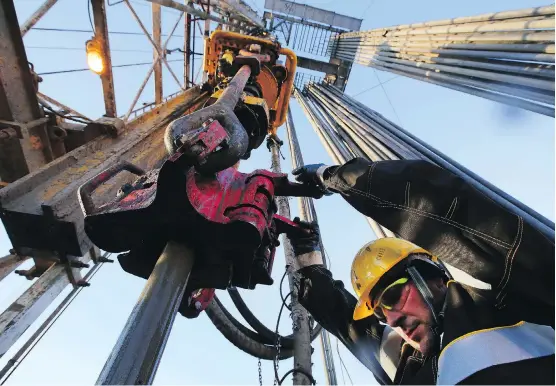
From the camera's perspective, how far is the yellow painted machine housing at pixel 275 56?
5320mm

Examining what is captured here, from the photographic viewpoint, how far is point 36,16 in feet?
10.9

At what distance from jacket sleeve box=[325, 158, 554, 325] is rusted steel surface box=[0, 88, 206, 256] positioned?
1975 millimetres

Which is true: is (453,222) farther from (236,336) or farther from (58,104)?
(58,104)

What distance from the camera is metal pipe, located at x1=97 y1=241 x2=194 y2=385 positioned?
115cm

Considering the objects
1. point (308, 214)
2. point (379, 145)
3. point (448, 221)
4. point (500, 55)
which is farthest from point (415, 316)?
point (500, 55)

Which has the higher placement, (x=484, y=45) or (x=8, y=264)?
(x=484, y=45)

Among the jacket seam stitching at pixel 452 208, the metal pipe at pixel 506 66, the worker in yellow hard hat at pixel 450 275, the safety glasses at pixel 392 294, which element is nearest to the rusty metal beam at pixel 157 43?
the worker in yellow hard hat at pixel 450 275

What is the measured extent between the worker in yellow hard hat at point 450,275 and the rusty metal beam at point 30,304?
202 cm

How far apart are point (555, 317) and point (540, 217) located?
1043 mm

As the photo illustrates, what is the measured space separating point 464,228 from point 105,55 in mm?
4135

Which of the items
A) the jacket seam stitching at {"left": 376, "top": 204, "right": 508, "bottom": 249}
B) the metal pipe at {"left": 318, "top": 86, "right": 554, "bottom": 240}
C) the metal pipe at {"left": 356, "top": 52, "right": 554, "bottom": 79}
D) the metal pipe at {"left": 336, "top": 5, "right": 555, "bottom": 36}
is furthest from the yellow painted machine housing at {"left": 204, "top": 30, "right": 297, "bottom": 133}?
the jacket seam stitching at {"left": 376, "top": 204, "right": 508, "bottom": 249}

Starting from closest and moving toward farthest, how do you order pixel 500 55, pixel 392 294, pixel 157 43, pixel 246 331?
pixel 392 294
pixel 500 55
pixel 246 331
pixel 157 43

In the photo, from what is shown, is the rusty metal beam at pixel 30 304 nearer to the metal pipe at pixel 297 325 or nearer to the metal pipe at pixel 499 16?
the metal pipe at pixel 297 325

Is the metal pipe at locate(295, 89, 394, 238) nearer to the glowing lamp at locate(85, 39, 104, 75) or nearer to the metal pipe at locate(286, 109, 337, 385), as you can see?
the metal pipe at locate(286, 109, 337, 385)
